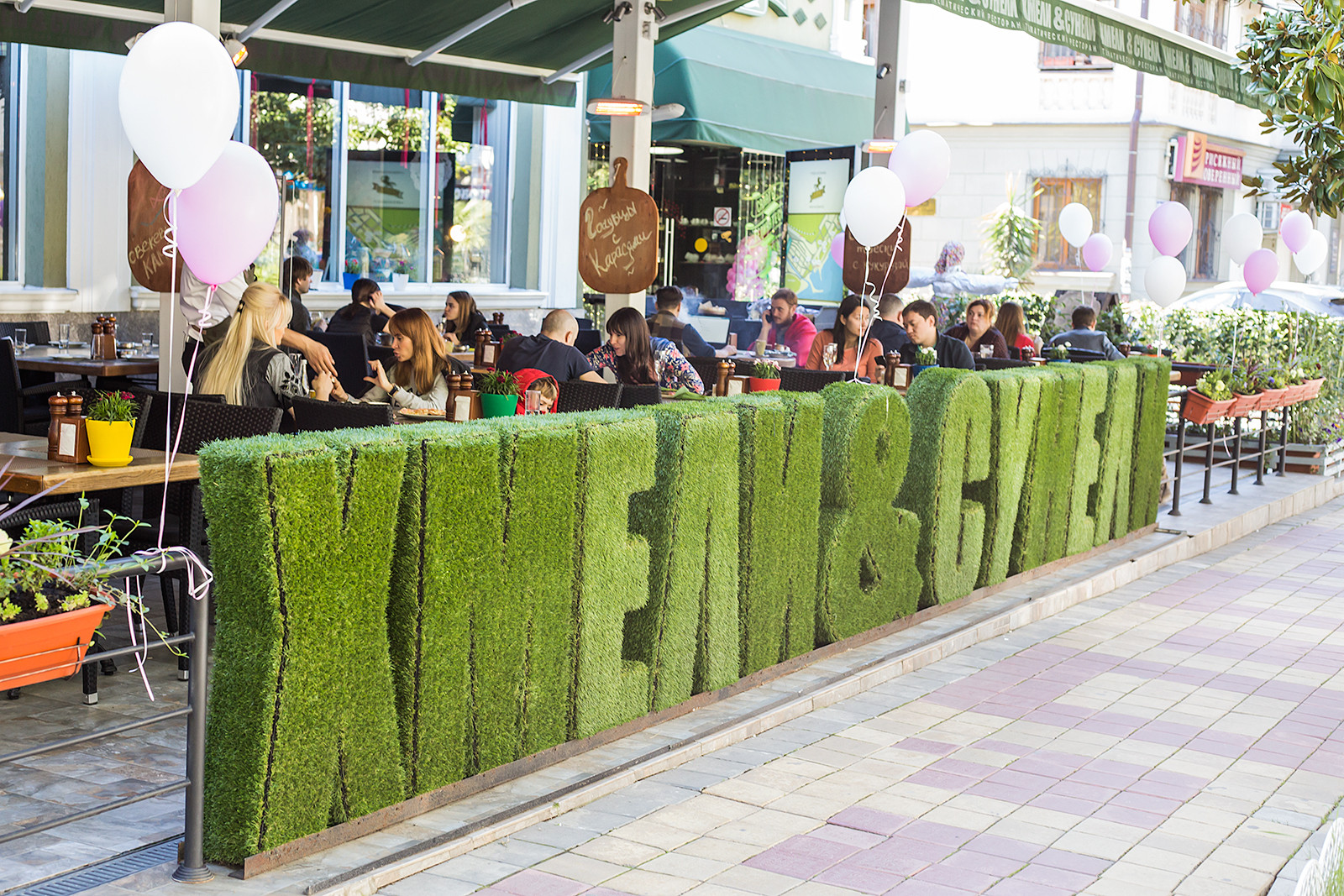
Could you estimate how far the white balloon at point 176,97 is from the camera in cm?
374

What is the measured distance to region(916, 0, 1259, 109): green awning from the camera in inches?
353

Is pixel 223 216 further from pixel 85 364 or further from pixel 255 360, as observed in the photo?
pixel 85 364

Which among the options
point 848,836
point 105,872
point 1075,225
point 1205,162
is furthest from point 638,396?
point 1205,162

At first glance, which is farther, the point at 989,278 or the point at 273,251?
the point at 989,278

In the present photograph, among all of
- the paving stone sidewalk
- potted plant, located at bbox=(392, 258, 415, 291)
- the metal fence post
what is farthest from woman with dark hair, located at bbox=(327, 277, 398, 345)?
the metal fence post

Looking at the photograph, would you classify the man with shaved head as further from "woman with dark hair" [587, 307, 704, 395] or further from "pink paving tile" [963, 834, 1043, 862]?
"pink paving tile" [963, 834, 1043, 862]

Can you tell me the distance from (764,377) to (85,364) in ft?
12.2

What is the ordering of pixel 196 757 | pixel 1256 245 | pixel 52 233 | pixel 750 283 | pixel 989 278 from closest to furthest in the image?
pixel 196 757, pixel 52 233, pixel 1256 245, pixel 750 283, pixel 989 278

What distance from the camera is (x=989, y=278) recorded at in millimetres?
21672

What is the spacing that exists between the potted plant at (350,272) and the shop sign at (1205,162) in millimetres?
Answer: 18288

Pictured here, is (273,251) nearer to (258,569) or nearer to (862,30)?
(258,569)

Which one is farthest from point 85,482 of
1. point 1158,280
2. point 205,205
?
point 1158,280

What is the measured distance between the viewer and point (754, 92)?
1611 centimetres

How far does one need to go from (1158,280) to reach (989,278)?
30.4 ft
